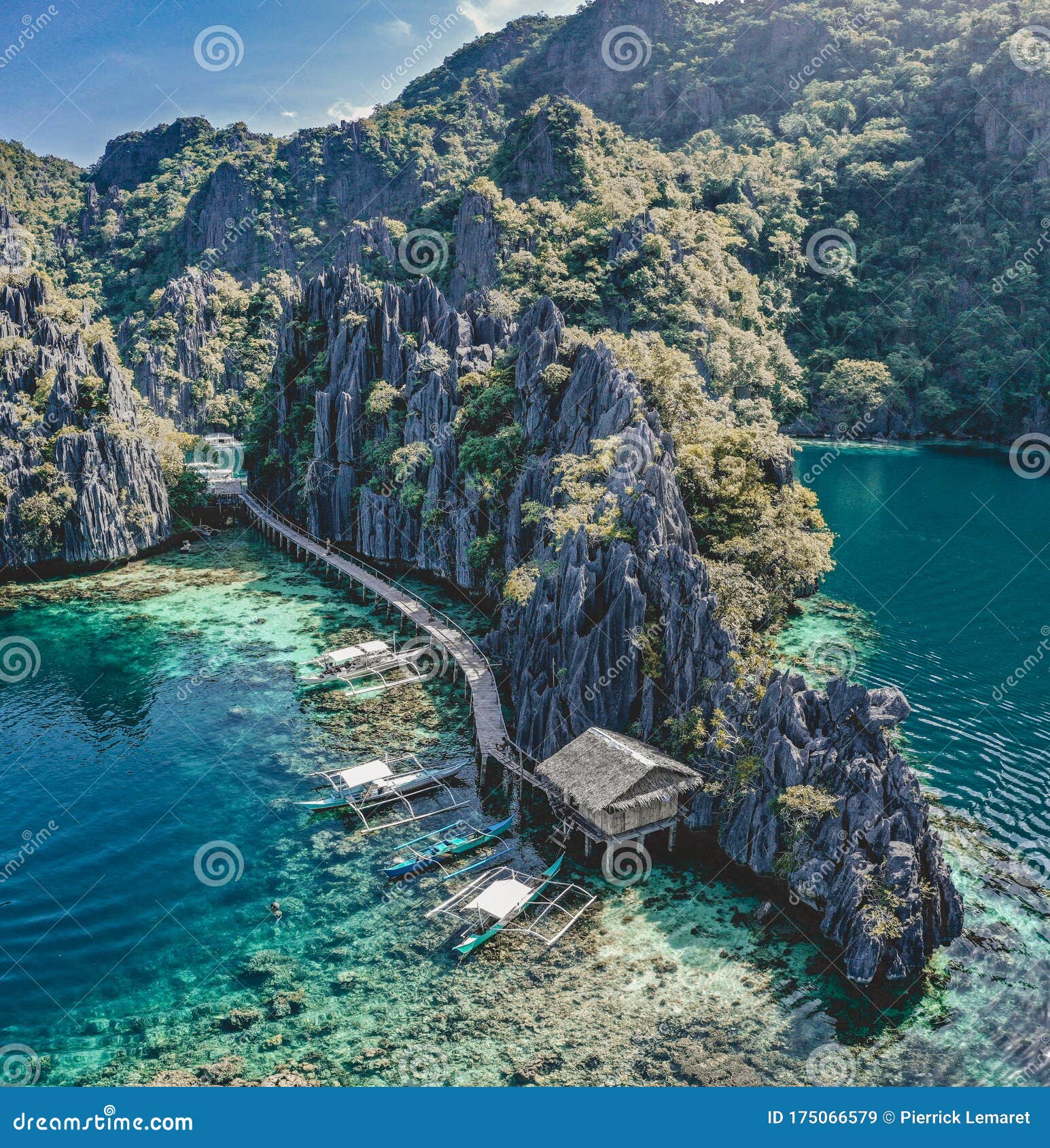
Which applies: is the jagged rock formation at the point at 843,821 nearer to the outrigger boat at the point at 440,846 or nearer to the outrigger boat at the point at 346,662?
the outrigger boat at the point at 440,846

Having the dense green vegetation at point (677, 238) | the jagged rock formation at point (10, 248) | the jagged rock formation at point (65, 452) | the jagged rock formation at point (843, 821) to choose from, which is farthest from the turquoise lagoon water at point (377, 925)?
the jagged rock formation at point (10, 248)

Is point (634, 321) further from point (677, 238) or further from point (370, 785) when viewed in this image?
point (370, 785)

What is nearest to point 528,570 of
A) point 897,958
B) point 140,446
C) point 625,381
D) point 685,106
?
point 625,381

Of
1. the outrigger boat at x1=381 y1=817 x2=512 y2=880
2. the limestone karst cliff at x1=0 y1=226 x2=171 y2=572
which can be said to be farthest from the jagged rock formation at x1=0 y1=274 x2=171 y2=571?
the outrigger boat at x1=381 y1=817 x2=512 y2=880

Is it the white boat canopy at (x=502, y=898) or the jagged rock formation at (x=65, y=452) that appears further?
the jagged rock formation at (x=65, y=452)

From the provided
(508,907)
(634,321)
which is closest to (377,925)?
(508,907)
